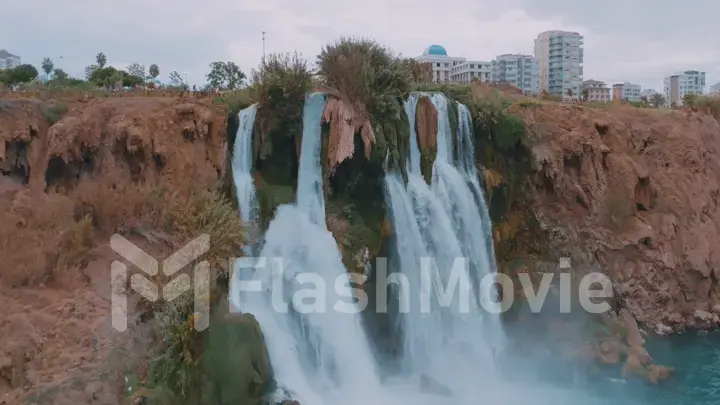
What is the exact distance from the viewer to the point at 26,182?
1297cm

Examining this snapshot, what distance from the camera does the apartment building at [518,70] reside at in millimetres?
100625

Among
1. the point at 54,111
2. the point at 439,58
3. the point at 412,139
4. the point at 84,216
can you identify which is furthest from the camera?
the point at 439,58

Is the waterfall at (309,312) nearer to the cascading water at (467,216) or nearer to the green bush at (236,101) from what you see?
the green bush at (236,101)

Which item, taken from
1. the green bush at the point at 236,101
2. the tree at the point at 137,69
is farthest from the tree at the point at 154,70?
the green bush at the point at 236,101

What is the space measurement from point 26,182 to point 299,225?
548cm

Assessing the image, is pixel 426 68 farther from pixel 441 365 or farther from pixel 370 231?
pixel 441 365

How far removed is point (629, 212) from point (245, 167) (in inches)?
452

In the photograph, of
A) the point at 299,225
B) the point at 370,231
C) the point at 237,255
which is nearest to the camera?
the point at 237,255

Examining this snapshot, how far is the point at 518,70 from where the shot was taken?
10106 cm

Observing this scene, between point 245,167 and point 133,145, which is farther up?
point 133,145

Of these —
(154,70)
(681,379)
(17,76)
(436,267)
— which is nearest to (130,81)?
(17,76)

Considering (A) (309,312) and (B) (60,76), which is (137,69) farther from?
(A) (309,312)

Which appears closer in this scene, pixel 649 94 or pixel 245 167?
pixel 245 167

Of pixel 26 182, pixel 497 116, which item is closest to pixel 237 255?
pixel 26 182
